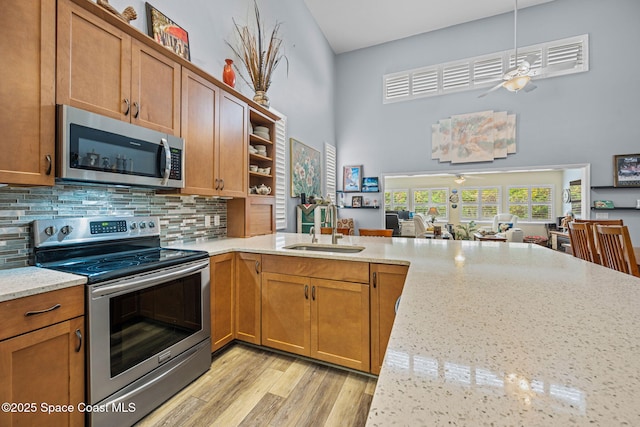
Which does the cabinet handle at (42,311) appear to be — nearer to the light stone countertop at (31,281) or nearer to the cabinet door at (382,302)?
the light stone countertop at (31,281)

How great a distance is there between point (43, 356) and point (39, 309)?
0.66 ft

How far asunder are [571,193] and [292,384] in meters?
8.11

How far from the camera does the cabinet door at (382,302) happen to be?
1.81m

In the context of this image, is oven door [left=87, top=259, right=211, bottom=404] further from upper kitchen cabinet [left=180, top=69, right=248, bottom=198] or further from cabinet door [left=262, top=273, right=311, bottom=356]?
upper kitchen cabinet [left=180, top=69, right=248, bottom=198]

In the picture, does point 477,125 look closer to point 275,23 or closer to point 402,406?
point 275,23

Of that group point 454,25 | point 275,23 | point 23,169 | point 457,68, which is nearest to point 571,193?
point 457,68

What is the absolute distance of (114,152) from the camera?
5.29ft

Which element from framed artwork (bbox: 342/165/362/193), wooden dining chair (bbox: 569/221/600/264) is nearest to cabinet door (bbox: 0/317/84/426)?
wooden dining chair (bbox: 569/221/600/264)

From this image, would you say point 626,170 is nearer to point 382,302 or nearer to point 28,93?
point 382,302

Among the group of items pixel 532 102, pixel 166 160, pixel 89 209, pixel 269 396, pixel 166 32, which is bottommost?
pixel 269 396

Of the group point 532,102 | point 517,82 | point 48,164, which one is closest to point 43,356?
point 48,164

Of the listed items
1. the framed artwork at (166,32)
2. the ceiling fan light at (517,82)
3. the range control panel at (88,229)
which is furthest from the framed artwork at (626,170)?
the range control panel at (88,229)

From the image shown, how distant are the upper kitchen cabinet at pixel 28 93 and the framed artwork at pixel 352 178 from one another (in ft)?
16.3

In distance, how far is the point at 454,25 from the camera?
519cm
